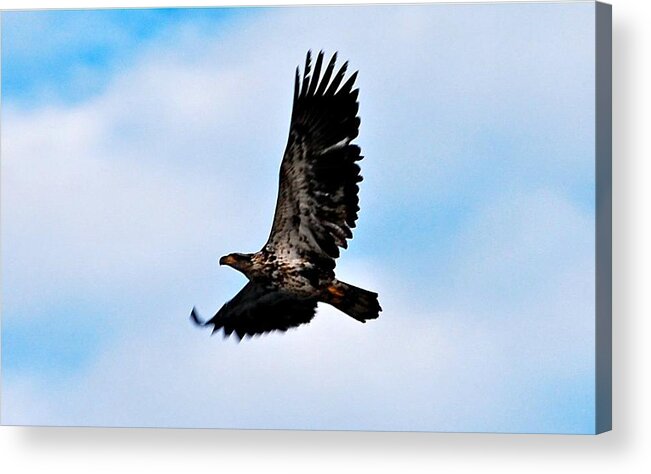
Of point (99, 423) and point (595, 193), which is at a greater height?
point (595, 193)

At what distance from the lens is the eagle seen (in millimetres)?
5824

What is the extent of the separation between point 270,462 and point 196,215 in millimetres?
826

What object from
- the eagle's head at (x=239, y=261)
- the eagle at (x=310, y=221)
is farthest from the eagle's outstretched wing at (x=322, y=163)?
the eagle's head at (x=239, y=261)

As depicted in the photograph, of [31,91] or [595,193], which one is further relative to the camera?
[31,91]

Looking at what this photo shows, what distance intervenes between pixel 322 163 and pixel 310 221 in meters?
0.19

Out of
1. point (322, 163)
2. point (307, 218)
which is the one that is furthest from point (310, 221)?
point (322, 163)

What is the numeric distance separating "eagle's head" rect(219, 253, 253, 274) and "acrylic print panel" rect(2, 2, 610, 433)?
0.01 metres

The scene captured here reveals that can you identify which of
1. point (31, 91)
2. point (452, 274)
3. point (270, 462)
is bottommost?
point (270, 462)

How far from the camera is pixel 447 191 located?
18.9 feet

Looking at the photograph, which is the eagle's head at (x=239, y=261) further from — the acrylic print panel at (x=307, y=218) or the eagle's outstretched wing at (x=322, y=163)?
the eagle's outstretched wing at (x=322, y=163)

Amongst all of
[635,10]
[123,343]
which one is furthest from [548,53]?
[123,343]

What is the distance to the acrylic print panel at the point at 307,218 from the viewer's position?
568cm

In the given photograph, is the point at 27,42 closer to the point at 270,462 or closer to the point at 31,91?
the point at 31,91

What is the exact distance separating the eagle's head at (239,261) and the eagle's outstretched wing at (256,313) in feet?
0.19
